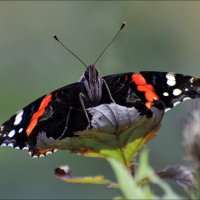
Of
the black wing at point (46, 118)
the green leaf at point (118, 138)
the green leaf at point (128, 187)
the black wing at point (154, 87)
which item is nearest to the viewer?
the green leaf at point (128, 187)

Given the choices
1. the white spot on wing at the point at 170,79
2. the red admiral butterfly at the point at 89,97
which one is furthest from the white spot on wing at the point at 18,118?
the white spot on wing at the point at 170,79

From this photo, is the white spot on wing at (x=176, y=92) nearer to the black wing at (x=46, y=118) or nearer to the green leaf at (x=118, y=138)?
the black wing at (x=46, y=118)

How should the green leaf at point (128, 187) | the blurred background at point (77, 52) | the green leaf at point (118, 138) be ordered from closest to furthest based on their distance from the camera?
the green leaf at point (128, 187)
the green leaf at point (118, 138)
the blurred background at point (77, 52)

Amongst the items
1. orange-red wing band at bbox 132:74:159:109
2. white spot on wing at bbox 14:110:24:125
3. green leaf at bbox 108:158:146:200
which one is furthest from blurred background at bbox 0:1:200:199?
green leaf at bbox 108:158:146:200

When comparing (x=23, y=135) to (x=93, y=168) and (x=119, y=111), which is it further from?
(x=93, y=168)

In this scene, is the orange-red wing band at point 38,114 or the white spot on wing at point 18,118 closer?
the orange-red wing band at point 38,114

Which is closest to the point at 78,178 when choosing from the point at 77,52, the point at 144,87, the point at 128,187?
the point at 128,187

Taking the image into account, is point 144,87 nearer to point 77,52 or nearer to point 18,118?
point 18,118

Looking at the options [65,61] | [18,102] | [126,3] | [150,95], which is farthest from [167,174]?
[126,3]
